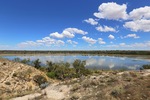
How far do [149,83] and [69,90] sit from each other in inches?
273

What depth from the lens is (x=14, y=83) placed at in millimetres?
28344

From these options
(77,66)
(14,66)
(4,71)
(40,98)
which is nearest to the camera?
(40,98)

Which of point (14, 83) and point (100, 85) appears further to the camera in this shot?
point (14, 83)

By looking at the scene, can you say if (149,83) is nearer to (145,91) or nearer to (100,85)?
(145,91)

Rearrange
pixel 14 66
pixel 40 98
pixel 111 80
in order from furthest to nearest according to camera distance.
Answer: pixel 14 66, pixel 111 80, pixel 40 98

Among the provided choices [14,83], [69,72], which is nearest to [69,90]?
[14,83]

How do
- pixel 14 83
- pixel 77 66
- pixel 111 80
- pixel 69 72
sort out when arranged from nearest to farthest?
pixel 111 80 < pixel 14 83 < pixel 69 72 < pixel 77 66

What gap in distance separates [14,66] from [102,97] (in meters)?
24.4

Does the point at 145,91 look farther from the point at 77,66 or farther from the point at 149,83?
the point at 77,66

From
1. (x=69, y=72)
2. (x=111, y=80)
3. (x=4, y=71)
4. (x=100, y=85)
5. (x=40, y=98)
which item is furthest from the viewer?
(x=69, y=72)

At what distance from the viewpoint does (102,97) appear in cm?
1352

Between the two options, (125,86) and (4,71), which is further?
(4,71)

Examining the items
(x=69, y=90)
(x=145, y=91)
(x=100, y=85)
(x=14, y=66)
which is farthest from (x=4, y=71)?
(x=145, y=91)

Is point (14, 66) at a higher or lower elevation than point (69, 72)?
higher
